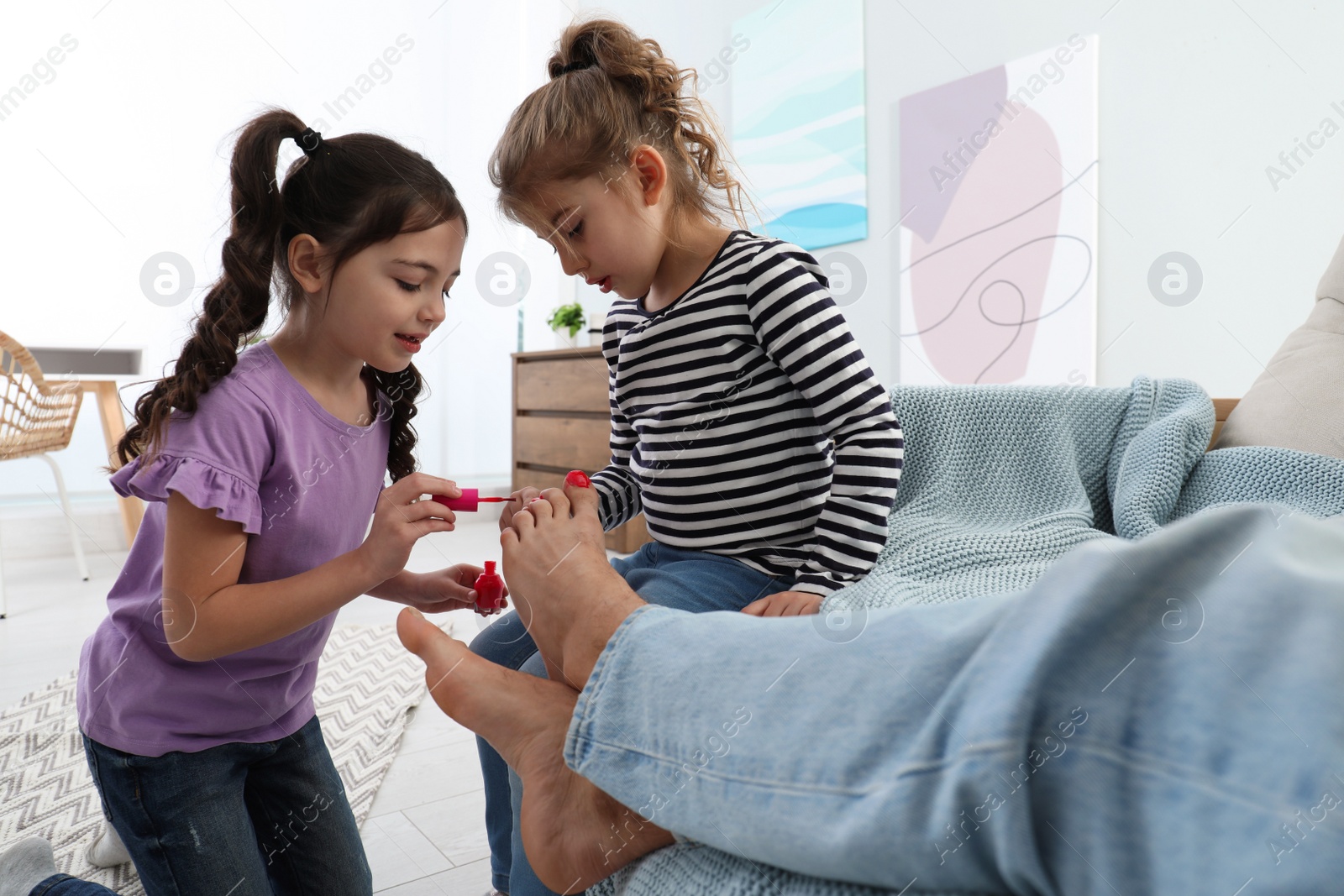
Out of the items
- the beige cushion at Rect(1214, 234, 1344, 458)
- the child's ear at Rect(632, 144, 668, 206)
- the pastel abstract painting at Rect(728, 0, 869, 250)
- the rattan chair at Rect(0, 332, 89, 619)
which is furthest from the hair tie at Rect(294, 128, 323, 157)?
the pastel abstract painting at Rect(728, 0, 869, 250)

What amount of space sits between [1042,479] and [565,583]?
24.8 inches

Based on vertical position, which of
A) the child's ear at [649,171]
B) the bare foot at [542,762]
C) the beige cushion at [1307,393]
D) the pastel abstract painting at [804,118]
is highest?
the pastel abstract painting at [804,118]

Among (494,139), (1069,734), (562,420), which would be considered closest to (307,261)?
(1069,734)

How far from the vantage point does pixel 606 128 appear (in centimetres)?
87

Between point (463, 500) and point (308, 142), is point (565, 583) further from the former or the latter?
point (308, 142)

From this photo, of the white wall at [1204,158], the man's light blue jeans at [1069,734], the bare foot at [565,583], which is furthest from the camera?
the white wall at [1204,158]

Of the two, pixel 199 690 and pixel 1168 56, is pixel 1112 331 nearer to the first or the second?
pixel 1168 56

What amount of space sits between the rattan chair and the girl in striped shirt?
71.8 inches

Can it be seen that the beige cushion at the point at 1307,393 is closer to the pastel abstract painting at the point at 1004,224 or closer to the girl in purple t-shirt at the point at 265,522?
the girl in purple t-shirt at the point at 265,522

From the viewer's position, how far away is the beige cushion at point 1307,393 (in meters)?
0.89

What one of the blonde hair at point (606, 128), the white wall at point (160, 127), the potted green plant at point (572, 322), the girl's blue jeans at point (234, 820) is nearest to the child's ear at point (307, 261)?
the blonde hair at point (606, 128)

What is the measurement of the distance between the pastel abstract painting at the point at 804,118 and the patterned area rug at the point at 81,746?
63.9 inches

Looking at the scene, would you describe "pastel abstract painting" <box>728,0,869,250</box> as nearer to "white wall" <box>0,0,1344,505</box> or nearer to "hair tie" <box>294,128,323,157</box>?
"white wall" <box>0,0,1344,505</box>

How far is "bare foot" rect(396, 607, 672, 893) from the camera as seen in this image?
1.73 feet
